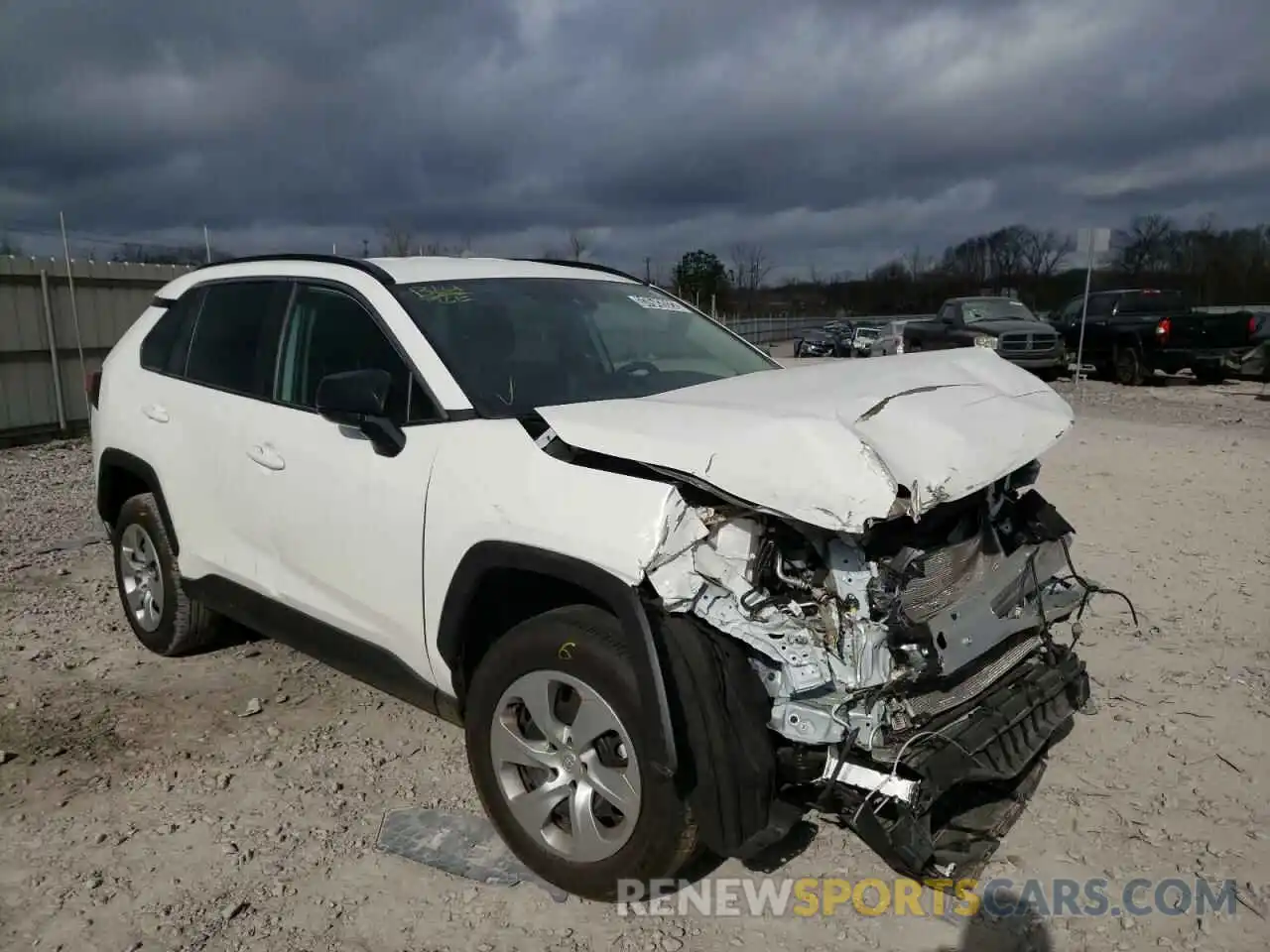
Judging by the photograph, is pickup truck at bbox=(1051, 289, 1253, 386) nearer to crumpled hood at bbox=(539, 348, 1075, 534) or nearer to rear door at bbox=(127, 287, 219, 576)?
crumpled hood at bbox=(539, 348, 1075, 534)

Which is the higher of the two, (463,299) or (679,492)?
(463,299)

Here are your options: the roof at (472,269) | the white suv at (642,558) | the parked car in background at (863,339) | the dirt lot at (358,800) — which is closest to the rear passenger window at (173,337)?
the white suv at (642,558)

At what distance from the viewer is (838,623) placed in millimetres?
2555

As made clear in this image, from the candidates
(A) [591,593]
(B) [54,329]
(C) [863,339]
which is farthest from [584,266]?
(C) [863,339]

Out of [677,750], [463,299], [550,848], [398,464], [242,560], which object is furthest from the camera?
[242,560]

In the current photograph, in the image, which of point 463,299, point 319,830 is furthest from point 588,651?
point 463,299

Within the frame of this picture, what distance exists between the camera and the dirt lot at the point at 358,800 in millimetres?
2744

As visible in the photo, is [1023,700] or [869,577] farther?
[1023,700]

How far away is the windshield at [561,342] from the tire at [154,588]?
191 cm

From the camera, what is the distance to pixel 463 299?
11.8ft

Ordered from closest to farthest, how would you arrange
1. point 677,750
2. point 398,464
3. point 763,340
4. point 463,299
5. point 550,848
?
point 677,750 < point 550,848 < point 398,464 < point 463,299 < point 763,340

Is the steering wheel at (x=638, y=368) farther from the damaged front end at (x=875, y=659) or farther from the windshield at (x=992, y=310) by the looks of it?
the windshield at (x=992, y=310)

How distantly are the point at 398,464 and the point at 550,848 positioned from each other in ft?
4.18

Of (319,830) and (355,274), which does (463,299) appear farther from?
(319,830)
